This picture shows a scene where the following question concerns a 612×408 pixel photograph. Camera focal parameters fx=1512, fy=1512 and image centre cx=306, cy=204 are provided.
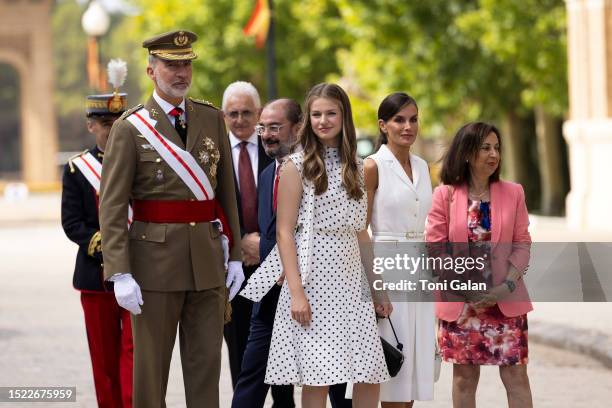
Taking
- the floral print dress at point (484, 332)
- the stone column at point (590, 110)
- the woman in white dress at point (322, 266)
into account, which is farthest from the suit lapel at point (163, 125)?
the stone column at point (590, 110)

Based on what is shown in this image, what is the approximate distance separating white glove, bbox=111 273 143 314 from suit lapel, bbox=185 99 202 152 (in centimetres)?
67

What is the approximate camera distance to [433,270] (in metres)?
7.50

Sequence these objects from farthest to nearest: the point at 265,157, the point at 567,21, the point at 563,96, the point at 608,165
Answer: the point at 563,96 → the point at 567,21 → the point at 608,165 → the point at 265,157

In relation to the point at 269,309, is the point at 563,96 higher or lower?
higher

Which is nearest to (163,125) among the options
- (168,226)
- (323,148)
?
(168,226)

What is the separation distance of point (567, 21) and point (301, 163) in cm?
2131

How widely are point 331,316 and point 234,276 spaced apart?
546mm

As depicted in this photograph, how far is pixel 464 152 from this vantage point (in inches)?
300

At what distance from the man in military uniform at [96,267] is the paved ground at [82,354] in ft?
5.25

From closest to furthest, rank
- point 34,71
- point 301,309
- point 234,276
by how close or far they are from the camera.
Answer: point 301,309, point 234,276, point 34,71

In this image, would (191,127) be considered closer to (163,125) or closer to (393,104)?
(163,125)

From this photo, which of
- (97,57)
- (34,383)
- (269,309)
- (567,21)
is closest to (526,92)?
(567,21)

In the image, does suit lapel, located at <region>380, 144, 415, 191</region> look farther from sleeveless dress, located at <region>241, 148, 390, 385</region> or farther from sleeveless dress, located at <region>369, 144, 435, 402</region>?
sleeveless dress, located at <region>241, 148, 390, 385</region>

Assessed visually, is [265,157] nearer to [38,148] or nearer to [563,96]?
[563,96]
